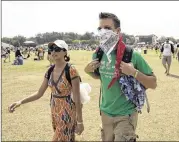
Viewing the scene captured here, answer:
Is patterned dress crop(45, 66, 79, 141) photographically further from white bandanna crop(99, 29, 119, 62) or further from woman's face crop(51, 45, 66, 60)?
white bandanna crop(99, 29, 119, 62)

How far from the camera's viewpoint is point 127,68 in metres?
3.26

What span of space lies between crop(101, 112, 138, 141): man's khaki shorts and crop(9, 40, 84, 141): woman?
0.38 m

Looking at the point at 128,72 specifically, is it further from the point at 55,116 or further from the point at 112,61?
the point at 55,116

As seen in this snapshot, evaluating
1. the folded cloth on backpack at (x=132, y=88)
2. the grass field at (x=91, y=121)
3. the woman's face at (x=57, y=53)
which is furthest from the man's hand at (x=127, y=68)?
the grass field at (x=91, y=121)

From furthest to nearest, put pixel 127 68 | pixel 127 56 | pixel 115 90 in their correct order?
1. pixel 115 90
2. pixel 127 56
3. pixel 127 68

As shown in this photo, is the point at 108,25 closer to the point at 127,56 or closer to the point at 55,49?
the point at 127,56

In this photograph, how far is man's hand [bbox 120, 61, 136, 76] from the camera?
128 inches

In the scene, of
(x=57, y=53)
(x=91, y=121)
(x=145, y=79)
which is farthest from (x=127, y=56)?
(x=91, y=121)

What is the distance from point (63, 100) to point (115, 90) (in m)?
0.70

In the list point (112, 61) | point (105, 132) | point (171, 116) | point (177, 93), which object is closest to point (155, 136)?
point (171, 116)

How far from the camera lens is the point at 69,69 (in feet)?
12.7

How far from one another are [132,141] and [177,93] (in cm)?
734

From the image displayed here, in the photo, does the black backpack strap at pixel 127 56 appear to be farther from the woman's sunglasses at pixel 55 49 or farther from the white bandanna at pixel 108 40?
the woman's sunglasses at pixel 55 49

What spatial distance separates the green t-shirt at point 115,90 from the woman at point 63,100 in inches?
16.2
